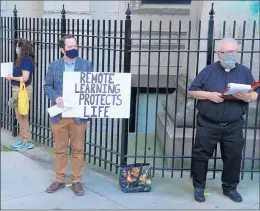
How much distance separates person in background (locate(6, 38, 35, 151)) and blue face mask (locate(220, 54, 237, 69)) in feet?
10.1

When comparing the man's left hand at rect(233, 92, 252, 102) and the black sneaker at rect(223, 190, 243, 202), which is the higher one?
the man's left hand at rect(233, 92, 252, 102)

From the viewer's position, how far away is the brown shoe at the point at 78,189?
533 centimetres

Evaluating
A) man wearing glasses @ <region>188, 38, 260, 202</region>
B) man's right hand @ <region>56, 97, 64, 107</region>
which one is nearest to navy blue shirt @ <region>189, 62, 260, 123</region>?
man wearing glasses @ <region>188, 38, 260, 202</region>

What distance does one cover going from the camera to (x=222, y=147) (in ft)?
17.1

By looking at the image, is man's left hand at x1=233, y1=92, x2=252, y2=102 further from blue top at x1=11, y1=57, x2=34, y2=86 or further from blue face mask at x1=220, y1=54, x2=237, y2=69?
blue top at x1=11, y1=57, x2=34, y2=86

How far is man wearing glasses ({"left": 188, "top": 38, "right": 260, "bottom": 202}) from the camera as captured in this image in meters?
4.89

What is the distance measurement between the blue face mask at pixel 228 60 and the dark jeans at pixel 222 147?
63 centimetres

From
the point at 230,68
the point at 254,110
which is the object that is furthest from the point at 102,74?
the point at 254,110

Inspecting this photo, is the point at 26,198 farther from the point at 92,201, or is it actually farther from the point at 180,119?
the point at 180,119

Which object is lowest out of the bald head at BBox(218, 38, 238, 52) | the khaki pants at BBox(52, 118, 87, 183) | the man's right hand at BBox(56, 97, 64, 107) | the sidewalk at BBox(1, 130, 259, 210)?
the sidewalk at BBox(1, 130, 259, 210)

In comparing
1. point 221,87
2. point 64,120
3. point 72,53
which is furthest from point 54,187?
point 221,87

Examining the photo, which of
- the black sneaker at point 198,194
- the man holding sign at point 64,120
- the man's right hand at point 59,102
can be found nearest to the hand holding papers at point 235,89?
the black sneaker at point 198,194

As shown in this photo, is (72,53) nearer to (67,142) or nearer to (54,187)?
(67,142)

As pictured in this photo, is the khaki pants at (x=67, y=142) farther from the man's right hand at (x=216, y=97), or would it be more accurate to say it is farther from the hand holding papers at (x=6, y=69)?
the hand holding papers at (x=6, y=69)
